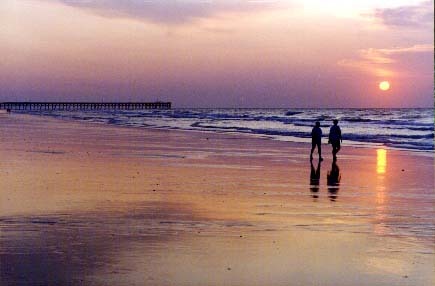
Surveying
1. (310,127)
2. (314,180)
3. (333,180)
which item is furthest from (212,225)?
(310,127)

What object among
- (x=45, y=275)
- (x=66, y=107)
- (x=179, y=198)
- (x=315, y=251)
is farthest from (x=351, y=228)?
(x=66, y=107)

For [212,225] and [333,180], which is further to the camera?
[333,180]

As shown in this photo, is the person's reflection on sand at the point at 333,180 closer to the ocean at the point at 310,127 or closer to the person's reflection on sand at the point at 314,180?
the person's reflection on sand at the point at 314,180

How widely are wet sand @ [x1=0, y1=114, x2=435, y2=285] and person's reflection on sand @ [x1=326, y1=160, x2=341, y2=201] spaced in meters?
0.04

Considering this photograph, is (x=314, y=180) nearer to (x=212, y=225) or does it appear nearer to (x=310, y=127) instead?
(x=212, y=225)

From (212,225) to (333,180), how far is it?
7.76 metres

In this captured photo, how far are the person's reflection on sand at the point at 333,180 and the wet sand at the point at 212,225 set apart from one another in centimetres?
4

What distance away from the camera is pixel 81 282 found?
24.1 ft

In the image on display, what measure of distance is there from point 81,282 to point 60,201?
582 centimetres

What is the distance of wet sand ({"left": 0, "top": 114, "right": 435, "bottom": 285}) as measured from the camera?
789 centimetres

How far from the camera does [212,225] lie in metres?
10.8

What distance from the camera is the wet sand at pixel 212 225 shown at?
25.9ft

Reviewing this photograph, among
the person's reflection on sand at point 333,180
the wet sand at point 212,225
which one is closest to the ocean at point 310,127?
the person's reflection on sand at point 333,180

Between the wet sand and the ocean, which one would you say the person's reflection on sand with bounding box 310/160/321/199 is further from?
the ocean
